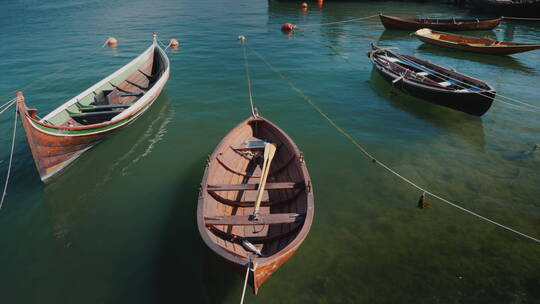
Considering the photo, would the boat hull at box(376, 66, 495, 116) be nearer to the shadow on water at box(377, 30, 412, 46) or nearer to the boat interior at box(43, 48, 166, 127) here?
the boat interior at box(43, 48, 166, 127)

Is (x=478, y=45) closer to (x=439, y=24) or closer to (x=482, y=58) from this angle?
(x=482, y=58)

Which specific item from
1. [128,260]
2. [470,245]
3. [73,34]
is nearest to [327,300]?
[470,245]

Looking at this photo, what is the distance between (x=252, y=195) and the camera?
9.06 metres

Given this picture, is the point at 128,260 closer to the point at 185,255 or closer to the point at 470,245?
the point at 185,255

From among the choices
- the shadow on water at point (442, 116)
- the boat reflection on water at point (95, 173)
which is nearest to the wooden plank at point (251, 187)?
the boat reflection on water at point (95, 173)

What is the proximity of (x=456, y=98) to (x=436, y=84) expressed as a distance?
7.02ft

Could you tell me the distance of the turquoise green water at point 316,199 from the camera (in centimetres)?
728

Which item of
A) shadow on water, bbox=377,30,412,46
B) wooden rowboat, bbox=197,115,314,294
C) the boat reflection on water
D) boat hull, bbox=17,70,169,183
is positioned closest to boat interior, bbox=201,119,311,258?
wooden rowboat, bbox=197,115,314,294

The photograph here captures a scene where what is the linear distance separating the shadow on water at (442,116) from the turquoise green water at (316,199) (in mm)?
97

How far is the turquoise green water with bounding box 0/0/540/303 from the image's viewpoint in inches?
287

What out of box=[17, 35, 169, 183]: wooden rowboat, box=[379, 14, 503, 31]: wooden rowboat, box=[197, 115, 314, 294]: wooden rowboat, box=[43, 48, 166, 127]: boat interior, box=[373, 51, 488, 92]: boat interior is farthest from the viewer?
box=[379, 14, 503, 31]: wooden rowboat

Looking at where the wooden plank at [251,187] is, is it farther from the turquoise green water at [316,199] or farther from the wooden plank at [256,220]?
the turquoise green water at [316,199]

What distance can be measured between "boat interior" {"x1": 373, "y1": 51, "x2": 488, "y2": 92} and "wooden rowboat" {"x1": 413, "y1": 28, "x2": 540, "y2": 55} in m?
8.96

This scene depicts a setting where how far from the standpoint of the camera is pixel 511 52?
23500 millimetres
